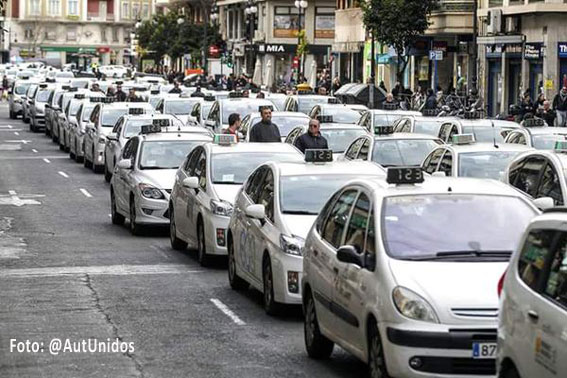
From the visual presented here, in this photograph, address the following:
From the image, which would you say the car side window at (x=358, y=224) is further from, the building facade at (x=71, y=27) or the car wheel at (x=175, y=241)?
the building facade at (x=71, y=27)

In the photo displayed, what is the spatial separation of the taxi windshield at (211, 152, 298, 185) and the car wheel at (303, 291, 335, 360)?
268 inches

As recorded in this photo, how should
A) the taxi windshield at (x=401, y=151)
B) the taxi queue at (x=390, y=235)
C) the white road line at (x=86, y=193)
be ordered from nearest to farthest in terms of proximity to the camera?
1. the taxi queue at (x=390, y=235)
2. the taxi windshield at (x=401, y=151)
3. the white road line at (x=86, y=193)

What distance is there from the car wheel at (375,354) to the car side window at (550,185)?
Result: 6.36m

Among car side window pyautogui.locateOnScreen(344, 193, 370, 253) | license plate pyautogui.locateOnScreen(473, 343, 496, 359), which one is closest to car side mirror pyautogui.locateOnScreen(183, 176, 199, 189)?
car side window pyautogui.locateOnScreen(344, 193, 370, 253)

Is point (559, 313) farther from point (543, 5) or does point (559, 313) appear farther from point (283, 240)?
point (543, 5)

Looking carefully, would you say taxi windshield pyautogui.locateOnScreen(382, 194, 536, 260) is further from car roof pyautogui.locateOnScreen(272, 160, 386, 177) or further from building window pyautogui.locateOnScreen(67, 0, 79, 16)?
building window pyautogui.locateOnScreen(67, 0, 79, 16)

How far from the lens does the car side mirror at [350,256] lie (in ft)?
35.4

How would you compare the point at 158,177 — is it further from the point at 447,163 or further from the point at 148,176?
the point at 447,163

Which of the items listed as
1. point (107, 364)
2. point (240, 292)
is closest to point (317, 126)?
point (240, 292)

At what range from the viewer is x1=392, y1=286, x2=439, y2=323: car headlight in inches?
391

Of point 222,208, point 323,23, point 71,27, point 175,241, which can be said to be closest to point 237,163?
point 222,208

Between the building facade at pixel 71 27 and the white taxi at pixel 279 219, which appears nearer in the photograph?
the white taxi at pixel 279 219

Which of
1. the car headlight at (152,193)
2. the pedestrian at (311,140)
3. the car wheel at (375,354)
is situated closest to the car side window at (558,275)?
the car wheel at (375,354)

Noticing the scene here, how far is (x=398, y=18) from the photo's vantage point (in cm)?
6238
